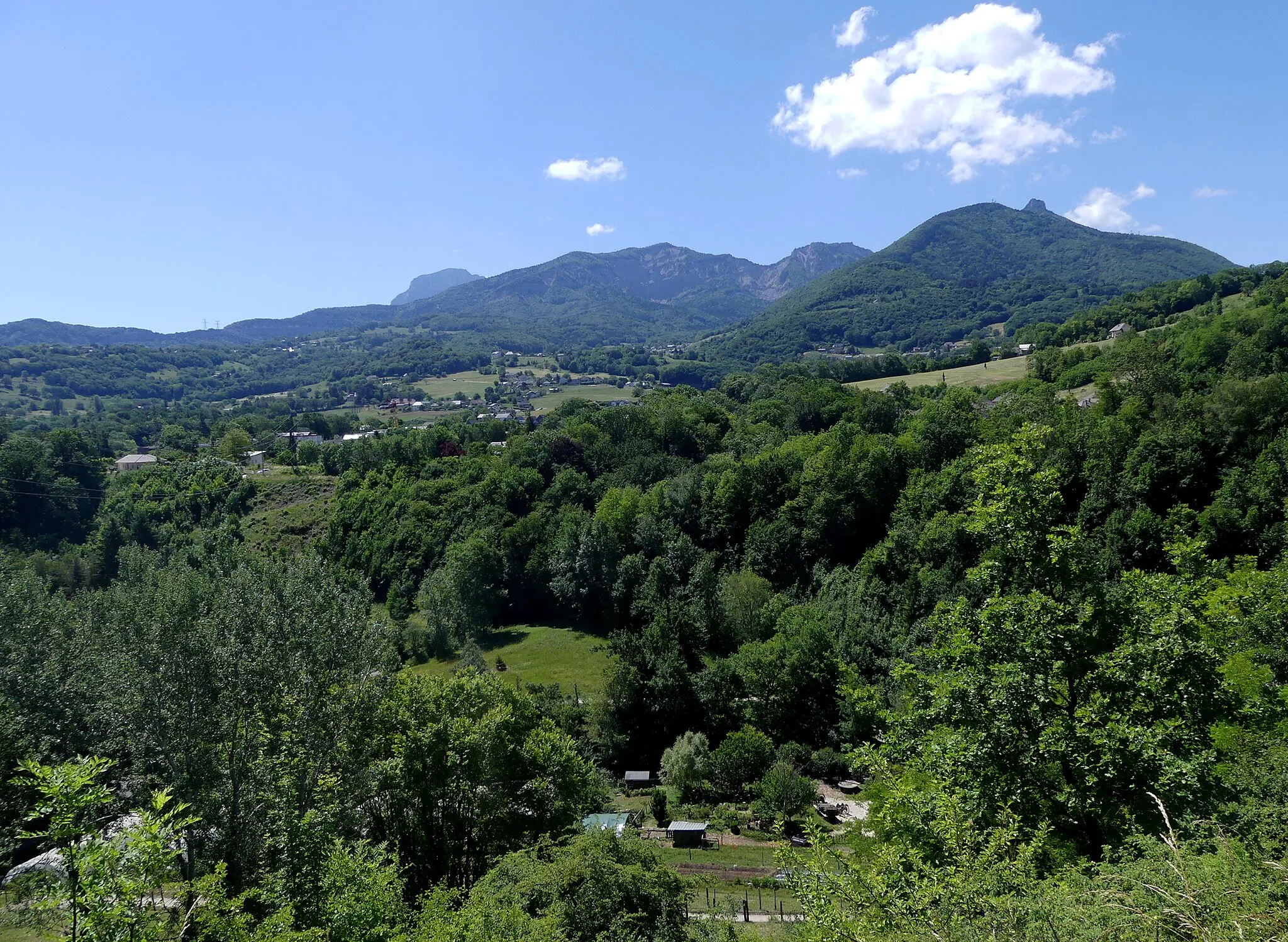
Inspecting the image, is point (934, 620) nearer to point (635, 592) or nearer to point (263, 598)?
point (263, 598)

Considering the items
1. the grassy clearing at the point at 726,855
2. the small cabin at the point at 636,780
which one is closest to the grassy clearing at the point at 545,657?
the small cabin at the point at 636,780

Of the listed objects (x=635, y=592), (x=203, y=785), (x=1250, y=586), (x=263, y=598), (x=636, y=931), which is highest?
(x=1250, y=586)

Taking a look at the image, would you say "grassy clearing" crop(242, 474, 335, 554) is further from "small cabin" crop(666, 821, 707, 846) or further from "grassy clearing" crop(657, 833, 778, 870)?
"grassy clearing" crop(657, 833, 778, 870)

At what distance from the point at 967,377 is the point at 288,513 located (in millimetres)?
83060

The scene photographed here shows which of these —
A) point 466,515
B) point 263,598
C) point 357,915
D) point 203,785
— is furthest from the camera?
point 466,515

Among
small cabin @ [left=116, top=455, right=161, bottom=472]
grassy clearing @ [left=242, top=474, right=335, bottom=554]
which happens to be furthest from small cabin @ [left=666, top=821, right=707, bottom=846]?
small cabin @ [left=116, top=455, right=161, bottom=472]

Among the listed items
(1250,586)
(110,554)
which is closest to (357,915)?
(1250,586)

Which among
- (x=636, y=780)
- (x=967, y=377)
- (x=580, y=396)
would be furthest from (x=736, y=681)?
(x=580, y=396)

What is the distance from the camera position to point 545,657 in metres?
55.0

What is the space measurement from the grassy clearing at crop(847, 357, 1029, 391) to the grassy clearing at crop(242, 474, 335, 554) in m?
65.9

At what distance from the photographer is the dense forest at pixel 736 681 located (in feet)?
30.0

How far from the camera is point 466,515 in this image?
71750mm

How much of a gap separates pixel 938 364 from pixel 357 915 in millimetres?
106731

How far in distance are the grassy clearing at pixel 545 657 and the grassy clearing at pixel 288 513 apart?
98.2 ft
